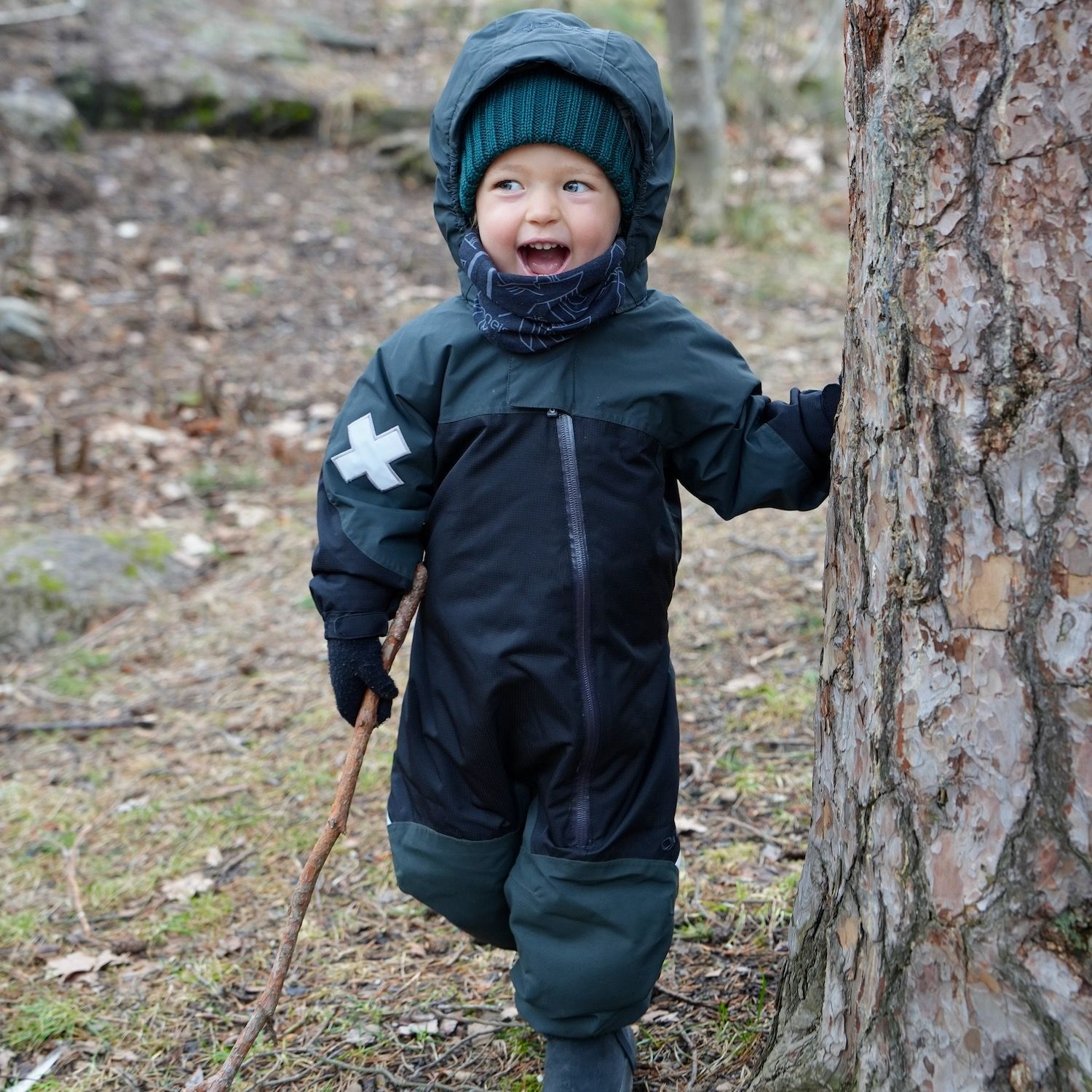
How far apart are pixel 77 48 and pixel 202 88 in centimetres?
112

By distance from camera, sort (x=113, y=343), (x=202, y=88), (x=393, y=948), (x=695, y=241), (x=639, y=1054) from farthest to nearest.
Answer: (x=202, y=88), (x=695, y=241), (x=113, y=343), (x=393, y=948), (x=639, y=1054)

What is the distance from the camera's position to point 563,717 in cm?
207

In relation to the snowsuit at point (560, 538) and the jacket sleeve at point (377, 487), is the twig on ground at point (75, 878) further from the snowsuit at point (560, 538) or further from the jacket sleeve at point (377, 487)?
the jacket sleeve at point (377, 487)

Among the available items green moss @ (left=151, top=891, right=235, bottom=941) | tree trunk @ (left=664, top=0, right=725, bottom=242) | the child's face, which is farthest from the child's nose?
tree trunk @ (left=664, top=0, right=725, bottom=242)

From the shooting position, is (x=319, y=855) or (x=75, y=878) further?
(x=75, y=878)

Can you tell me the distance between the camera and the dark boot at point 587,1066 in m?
2.18

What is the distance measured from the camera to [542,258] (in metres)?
2.08

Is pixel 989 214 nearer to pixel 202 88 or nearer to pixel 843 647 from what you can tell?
pixel 843 647

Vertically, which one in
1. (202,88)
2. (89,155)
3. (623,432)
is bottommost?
(623,432)

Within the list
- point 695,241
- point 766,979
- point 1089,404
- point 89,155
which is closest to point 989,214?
point 1089,404

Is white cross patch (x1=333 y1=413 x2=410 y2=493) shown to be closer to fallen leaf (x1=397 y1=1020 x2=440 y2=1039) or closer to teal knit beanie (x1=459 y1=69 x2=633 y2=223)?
teal knit beanie (x1=459 y1=69 x2=633 y2=223)

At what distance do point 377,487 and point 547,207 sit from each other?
58cm

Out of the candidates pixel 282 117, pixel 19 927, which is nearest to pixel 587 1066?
pixel 19 927

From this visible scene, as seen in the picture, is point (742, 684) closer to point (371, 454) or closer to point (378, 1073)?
point (378, 1073)
